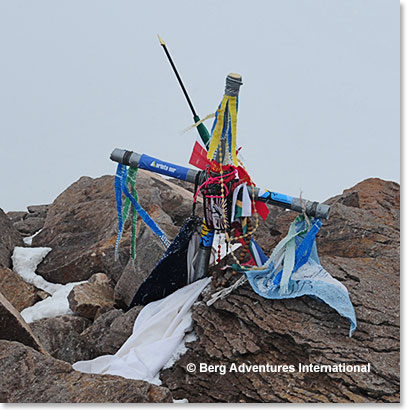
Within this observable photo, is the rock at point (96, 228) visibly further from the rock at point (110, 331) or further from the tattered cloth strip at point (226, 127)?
the tattered cloth strip at point (226, 127)

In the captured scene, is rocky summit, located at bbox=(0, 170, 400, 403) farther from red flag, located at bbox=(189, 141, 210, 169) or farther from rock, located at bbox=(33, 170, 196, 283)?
red flag, located at bbox=(189, 141, 210, 169)

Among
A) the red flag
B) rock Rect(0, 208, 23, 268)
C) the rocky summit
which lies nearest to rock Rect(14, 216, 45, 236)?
rock Rect(0, 208, 23, 268)

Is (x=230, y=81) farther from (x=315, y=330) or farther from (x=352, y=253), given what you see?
(x=352, y=253)

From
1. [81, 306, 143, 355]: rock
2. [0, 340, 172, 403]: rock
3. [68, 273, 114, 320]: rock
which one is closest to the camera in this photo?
[0, 340, 172, 403]: rock

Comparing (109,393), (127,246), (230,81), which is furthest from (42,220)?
(109,393)

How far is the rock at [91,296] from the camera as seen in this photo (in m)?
5.24

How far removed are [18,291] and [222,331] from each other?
251 centimetres

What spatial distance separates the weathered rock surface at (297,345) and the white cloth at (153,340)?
0.10m

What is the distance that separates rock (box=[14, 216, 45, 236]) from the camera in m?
7.77

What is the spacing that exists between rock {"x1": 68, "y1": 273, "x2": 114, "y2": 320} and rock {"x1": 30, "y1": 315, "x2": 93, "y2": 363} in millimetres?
101

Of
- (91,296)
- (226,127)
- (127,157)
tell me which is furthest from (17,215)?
(226,127)

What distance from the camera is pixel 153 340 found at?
4.20 meters

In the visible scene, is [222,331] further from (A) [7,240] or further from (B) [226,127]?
(A) [7,240]

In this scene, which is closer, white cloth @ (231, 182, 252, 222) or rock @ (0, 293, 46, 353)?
rock @ (0, 293, 46, 353)
